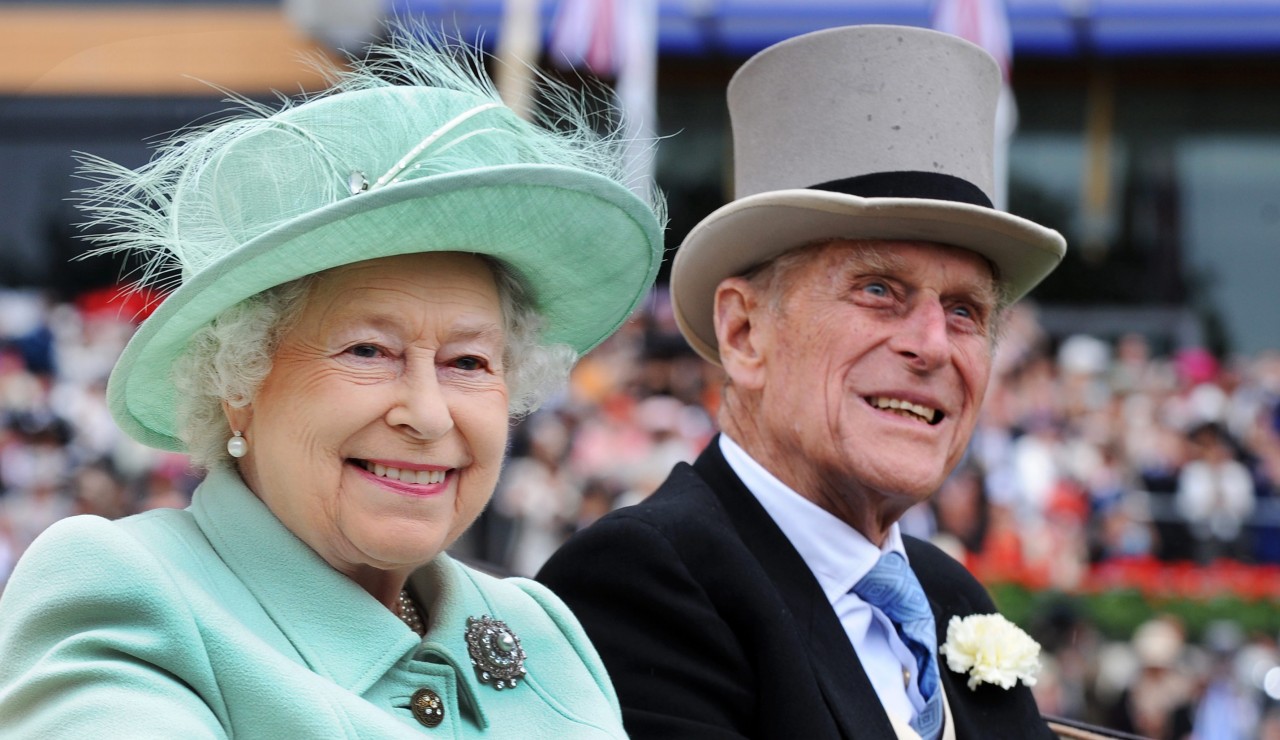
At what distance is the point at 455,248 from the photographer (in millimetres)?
2232

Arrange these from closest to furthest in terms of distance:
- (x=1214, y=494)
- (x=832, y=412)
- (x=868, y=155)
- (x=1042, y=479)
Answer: (x=832, y=412), (x=868, y=155), (x=1214, y=494), (x=1042, y=479)

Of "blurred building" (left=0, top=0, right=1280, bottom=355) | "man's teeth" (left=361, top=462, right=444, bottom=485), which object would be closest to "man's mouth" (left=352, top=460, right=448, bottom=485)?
"man's teeth" (left=361, top=462, right=444, bottom=485)

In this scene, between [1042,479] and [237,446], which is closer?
[237,446]

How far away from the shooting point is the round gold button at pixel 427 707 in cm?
217

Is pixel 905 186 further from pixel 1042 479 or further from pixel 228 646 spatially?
pixel 1042 479

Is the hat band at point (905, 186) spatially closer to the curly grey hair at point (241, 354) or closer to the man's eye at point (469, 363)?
the curly grey hair at point (241, 354)

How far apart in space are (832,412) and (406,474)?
1.12 m

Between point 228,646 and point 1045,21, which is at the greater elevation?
point 228,646

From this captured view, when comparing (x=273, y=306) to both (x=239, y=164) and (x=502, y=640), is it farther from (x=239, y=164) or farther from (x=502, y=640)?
(x=502, y=640)

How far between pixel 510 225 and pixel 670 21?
18.3 meters

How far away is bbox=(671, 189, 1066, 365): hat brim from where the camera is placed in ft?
10.1

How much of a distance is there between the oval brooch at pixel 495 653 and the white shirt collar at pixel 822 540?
0.84 meters

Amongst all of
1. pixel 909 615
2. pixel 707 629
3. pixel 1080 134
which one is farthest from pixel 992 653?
pixel 1080 134

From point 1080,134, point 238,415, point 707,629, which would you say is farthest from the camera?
point 1080,134
